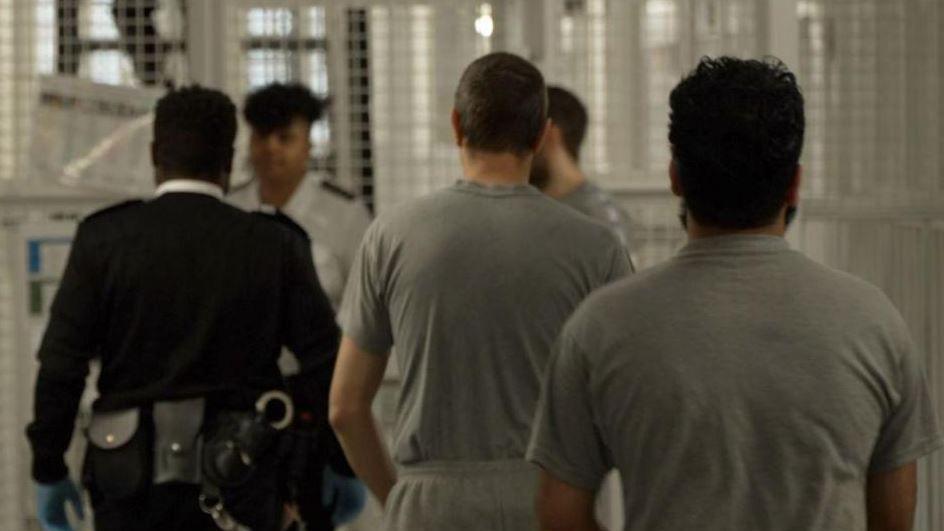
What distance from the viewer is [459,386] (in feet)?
10.7

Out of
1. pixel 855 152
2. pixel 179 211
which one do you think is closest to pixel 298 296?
pixel 179 211

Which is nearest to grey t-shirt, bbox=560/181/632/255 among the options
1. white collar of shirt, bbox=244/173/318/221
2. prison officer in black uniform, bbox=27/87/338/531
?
white collar of shirt, bbox=244/173/318/221

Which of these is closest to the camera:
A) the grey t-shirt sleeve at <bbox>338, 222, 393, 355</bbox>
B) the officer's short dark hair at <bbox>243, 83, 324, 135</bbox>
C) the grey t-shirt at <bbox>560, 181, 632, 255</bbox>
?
the grey t-shirt sleeve at <bbox>338, 222, 393, 355</bbox>

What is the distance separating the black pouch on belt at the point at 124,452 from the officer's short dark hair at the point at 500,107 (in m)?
1.06

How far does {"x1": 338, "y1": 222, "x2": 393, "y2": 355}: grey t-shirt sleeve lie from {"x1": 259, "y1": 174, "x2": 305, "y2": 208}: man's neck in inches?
74.4

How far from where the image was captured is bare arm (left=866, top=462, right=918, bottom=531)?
2373mm

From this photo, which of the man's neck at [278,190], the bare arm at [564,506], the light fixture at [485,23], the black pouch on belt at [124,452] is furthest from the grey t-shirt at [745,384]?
the light fixture at [485,23]

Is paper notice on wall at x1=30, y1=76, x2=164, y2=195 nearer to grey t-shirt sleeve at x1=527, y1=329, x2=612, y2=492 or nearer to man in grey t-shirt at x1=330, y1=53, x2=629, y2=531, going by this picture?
man in grey t-shirt at x1=330, y1=53, x2=629, y2=531

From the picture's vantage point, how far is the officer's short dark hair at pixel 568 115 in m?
4.93

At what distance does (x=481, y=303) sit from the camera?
3.24 m

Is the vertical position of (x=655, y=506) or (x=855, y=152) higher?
(x=855, y=152)

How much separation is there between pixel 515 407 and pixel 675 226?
2460mm

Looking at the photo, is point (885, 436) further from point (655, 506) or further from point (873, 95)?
point (873, 95)

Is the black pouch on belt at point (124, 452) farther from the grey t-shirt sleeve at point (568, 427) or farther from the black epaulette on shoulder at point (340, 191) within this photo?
the grey t-shirt sleeve at point (568, 427)
